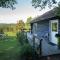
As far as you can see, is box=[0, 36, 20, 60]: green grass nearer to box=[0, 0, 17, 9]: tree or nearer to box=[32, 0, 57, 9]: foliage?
box=[0, 0, 17, 9]: tree

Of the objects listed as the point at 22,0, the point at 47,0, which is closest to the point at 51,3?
the point at 47,0

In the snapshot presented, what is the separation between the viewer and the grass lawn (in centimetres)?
1030

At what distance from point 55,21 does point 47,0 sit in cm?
786

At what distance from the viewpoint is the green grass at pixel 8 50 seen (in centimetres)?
1030

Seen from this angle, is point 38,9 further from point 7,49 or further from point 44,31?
point 44,31

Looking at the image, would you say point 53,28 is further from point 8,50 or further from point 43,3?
point 43,3

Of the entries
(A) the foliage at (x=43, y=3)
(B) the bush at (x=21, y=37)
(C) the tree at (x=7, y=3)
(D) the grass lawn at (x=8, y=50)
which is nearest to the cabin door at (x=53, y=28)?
(B) the bush at (x=21, y=37)

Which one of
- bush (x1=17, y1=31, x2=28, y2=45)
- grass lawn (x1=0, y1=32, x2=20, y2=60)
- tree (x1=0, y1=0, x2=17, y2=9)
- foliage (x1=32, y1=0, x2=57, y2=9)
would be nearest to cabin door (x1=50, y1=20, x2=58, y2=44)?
bush (x1=17, y1=31, x2=28, y2=45)

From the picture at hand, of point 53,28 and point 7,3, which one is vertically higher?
point 7,3

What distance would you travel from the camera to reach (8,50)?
12016 millimetres

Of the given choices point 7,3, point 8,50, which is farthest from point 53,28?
point 7,3

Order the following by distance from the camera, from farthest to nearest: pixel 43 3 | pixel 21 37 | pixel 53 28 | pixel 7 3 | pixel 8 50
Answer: pixel 53 28, pixel 21 37, pixel 8 50, pixel 43 3, pixel 7 3

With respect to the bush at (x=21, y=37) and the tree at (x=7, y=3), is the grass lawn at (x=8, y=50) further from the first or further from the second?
the tree at (x=7, y=3)

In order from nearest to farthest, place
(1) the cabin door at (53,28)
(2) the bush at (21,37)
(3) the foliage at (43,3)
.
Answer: (3) the foliage at (43,3)
(2) the bush at (21,37)
(1) the cabin door at (53,28)
